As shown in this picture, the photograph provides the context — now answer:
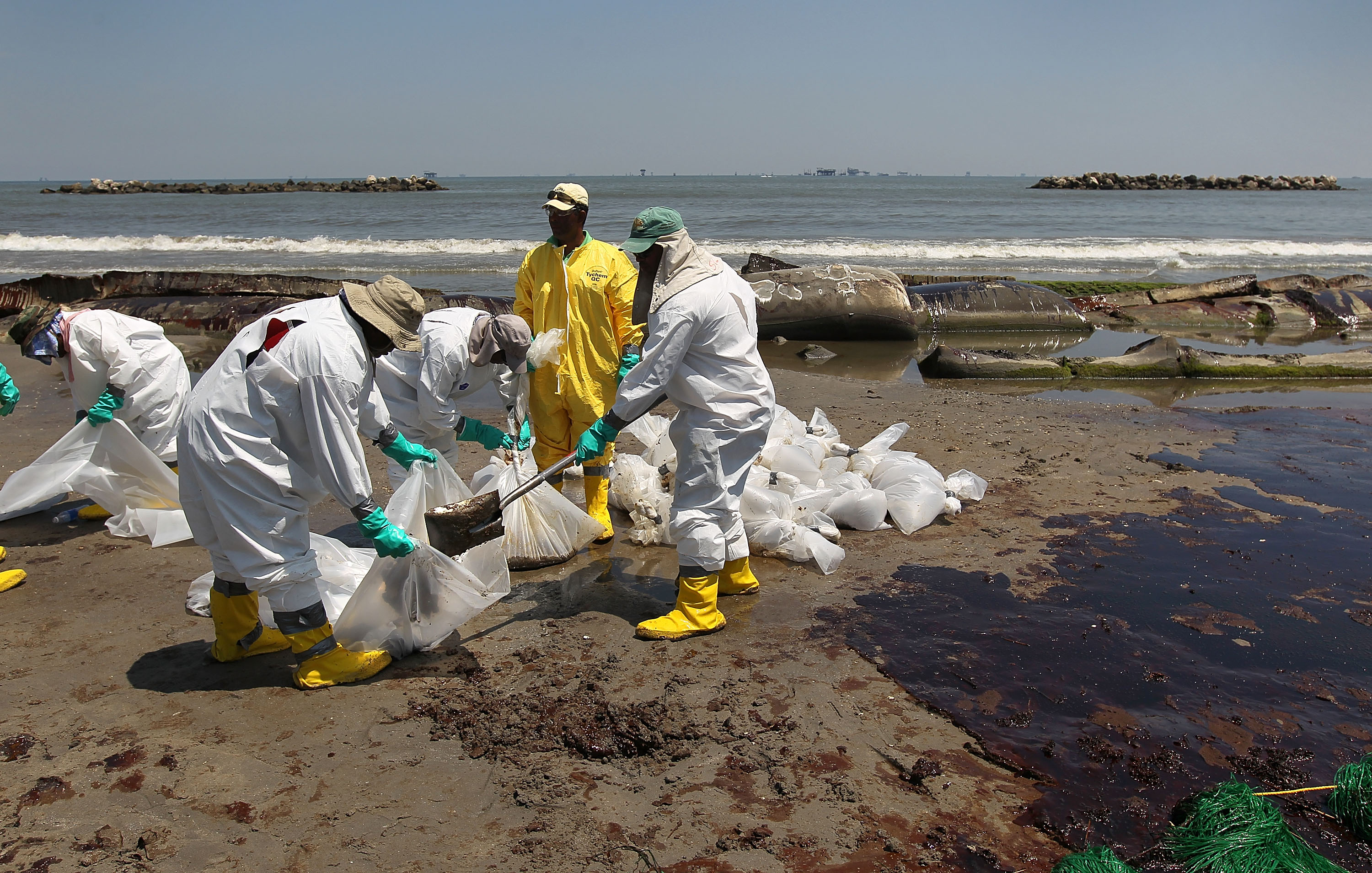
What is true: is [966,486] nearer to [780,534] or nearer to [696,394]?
[780,534]

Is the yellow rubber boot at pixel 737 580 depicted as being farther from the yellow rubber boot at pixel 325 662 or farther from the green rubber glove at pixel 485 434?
the yellow rubber boot at pixel 325 662

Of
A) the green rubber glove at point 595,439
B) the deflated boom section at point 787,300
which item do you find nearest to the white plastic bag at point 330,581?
the green rubber glove at point 595,439

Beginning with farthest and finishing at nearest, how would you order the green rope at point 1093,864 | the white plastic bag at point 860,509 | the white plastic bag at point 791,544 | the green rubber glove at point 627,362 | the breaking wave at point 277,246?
the breaking wave at point 277,246 < the white plastic bag at point 860,509 < the green rubber glove at point 627,362 < the white plastic bag at point 791,544 < the green rope at point 1093,864

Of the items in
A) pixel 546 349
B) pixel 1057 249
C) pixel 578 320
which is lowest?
pixel 546 349

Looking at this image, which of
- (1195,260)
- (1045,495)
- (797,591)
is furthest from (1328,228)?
(797,591)

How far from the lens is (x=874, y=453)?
17.8 ft

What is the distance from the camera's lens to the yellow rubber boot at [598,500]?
466 centimetres

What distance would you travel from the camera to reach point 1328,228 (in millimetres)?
29781

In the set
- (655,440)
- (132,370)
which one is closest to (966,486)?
(655,440)

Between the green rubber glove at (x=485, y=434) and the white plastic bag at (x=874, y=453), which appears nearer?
the green rubber glove at (x=485, y=434)

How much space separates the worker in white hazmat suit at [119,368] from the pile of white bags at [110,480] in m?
0.12

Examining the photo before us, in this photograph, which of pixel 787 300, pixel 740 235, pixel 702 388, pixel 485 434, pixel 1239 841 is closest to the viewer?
pixel 1239 841

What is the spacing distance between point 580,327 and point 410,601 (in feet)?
5.61

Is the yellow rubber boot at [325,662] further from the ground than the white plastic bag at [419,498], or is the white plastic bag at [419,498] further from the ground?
the white plastic bag at [419,498]
